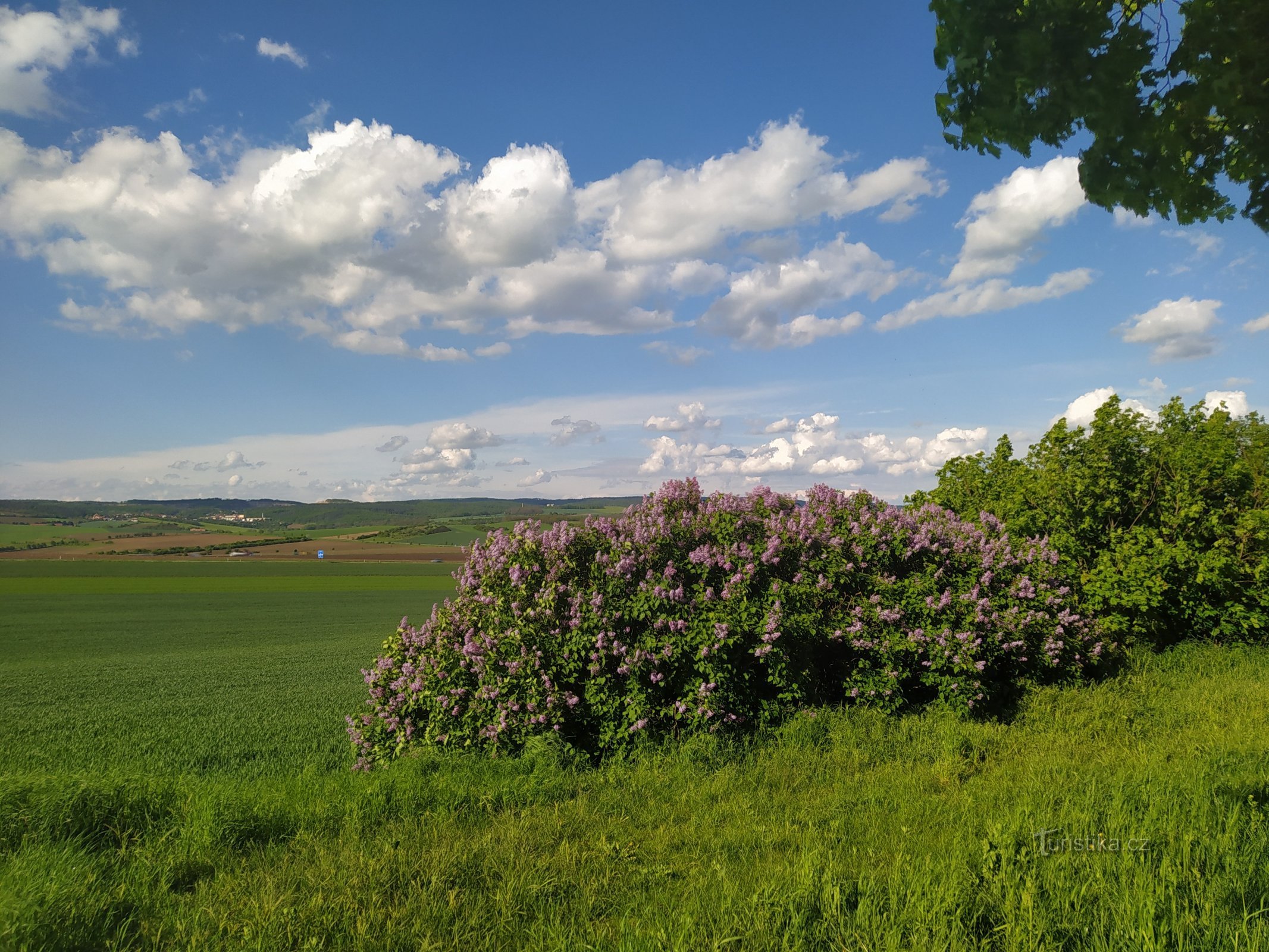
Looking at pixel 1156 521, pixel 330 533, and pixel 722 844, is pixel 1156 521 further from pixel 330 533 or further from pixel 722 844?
pixel 330 533

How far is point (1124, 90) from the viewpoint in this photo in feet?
13.7

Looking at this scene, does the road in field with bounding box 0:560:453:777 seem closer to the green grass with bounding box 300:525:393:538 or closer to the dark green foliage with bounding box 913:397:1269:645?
the dark green foliage with bounding box 913:397:1269:645

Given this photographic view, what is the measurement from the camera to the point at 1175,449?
13.4 metres

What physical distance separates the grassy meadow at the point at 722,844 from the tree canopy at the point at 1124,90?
4.06 m

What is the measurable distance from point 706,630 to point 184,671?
22905mm

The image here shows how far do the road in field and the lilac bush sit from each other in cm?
183

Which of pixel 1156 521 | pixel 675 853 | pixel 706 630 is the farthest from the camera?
pixel 1156 521

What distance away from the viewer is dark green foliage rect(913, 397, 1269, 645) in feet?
40.7

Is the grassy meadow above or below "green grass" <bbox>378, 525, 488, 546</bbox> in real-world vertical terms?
above

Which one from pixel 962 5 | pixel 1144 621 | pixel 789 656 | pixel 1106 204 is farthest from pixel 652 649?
pixel 1144 621

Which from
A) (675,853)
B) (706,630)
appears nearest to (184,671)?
(706,630)

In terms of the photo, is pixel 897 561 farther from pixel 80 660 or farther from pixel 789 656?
pixel 80 660
